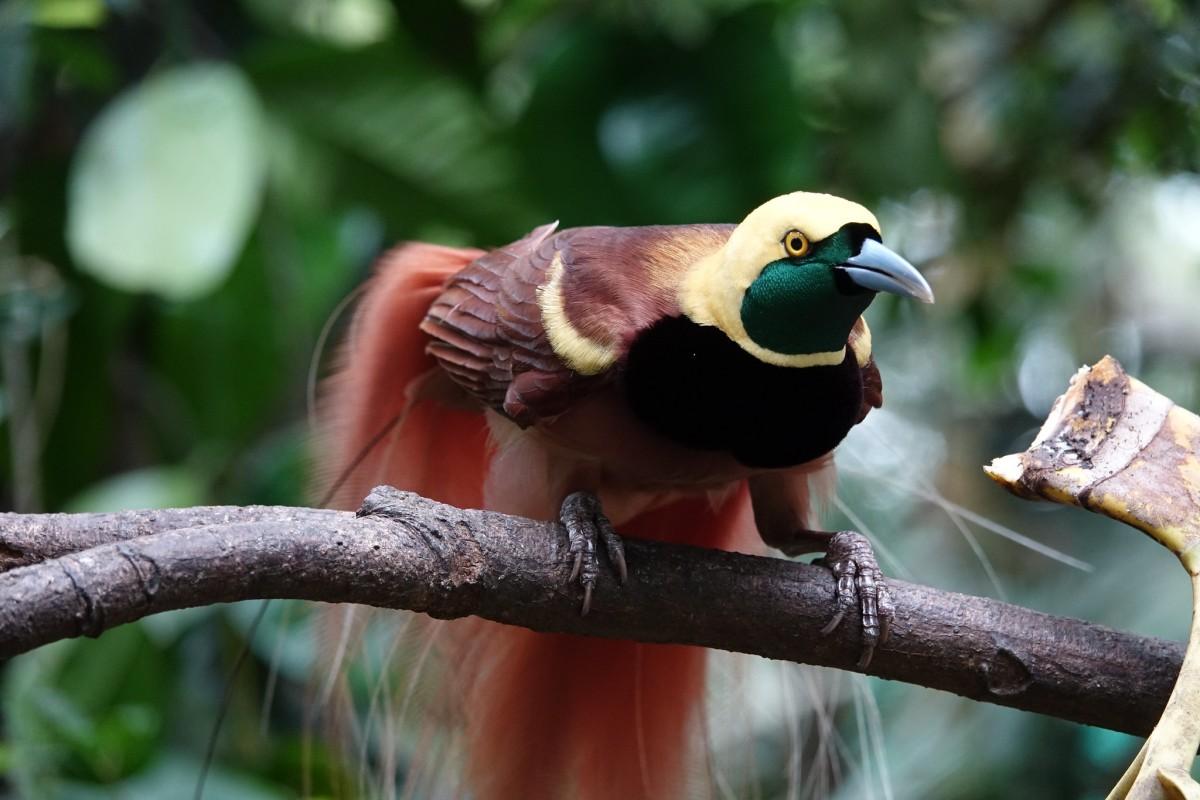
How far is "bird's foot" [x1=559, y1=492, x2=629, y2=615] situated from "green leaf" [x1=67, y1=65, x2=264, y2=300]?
106 centimetres

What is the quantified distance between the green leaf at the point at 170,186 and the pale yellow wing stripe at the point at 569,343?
0.95 m

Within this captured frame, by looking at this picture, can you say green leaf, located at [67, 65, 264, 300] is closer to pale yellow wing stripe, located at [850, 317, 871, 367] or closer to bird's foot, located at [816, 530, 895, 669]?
pale yellow wing stripe, located at [850, 317, 871, 367]

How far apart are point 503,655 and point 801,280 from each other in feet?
2.74

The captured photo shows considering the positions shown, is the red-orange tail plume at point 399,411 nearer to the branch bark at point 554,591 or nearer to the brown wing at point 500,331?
the brown wing at point 500,331

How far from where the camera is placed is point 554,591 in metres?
1.54

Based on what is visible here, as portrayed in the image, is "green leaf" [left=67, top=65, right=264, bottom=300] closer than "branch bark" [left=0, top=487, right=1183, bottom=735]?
No

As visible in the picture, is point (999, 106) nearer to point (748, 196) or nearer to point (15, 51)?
point (748, 196)

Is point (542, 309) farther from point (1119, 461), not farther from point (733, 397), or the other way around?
point (1119, 461)

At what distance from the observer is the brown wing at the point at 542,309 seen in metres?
1.68

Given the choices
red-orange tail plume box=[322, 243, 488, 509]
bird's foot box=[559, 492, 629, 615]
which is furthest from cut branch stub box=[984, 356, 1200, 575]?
red-orange tail plume box=[322, 243, 488, 509]

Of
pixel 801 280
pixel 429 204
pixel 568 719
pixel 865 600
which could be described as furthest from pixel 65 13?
pixel 865 600

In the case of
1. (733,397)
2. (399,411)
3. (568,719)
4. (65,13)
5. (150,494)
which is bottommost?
(568,719)

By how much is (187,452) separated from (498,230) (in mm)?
1071

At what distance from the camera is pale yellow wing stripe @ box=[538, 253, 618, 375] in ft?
5.44
